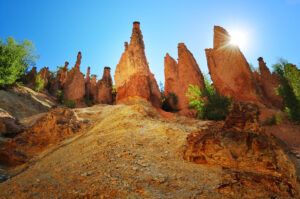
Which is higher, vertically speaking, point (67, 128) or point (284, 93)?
point (284, 93)

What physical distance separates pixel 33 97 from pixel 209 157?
2136 centimetres

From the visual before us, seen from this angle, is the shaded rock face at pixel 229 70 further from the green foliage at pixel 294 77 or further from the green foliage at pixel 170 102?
the green foliage at pixel 170 102

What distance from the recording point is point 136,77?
63.8 ft

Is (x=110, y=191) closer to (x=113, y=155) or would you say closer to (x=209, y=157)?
(x=113, y=155)

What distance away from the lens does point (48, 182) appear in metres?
3.12

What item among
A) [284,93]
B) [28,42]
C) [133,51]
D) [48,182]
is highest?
[28,42]

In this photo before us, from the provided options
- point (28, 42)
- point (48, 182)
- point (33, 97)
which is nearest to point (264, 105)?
point (48, 182)

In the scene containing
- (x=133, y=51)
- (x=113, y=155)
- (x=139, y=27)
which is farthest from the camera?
(x=139, y=27)

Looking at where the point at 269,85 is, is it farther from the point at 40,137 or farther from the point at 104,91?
the point at 40,137

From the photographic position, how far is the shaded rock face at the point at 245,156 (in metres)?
2.90

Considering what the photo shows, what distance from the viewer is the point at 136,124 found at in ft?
24.3

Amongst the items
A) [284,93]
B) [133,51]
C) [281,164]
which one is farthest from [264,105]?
[281,164]

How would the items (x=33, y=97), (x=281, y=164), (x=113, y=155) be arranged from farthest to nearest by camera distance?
(x=33, y=97) < (x=113, y=155) < (x=281, y=164)

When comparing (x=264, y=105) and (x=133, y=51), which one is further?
(x=133, y=51)
